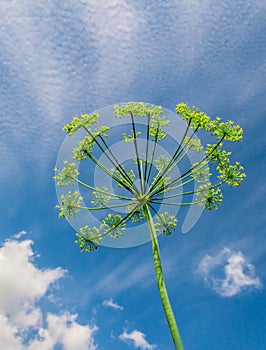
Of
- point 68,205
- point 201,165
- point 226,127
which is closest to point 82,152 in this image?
point 68,205

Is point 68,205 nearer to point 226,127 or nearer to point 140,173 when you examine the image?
point 140,173

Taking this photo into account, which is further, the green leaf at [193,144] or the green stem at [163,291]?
the green leaf at [193,144]

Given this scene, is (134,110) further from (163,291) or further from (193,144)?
(163,291)

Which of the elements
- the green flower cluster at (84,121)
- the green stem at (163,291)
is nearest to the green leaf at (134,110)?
the green flower cluster at (84,121)

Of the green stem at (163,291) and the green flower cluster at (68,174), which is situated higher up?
the green flower cluster at (68,174)

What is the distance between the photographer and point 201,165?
12719mm

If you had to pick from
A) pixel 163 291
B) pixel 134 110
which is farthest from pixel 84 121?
pixel 163 291

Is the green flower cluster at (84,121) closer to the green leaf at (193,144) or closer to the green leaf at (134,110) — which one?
the green leaf at (134,110)

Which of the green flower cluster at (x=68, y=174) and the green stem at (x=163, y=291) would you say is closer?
the green stem at (x=163, y=291)

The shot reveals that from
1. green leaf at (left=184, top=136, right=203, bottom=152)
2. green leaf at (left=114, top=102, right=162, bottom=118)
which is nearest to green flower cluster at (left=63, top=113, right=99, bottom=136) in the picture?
green leaf at (left=114, top=102, right=162, bottom=118)

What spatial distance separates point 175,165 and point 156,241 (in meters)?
2.64

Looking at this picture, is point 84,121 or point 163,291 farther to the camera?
point 84,121

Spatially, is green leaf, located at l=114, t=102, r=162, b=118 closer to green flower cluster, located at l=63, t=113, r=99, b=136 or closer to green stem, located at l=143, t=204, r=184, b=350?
green flower cluster, located at l=63, t=113, r=99, b=136

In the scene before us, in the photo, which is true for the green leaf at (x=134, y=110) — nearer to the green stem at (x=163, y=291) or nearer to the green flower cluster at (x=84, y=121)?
the green flower cluster at (x=84, y=121)
